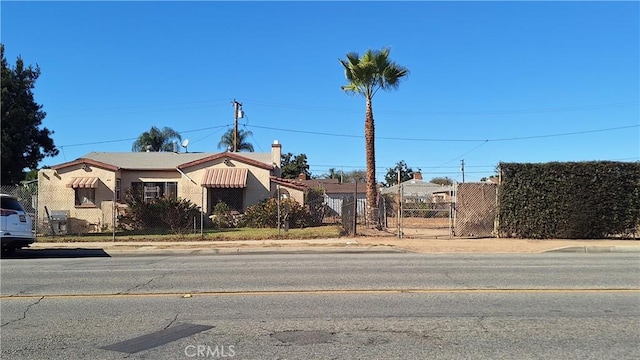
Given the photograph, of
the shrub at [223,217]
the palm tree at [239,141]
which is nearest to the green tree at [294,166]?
the palm tree at [239,141]

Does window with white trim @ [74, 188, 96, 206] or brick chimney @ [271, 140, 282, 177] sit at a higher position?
brick chimney @ [271, 140, 282, 177]

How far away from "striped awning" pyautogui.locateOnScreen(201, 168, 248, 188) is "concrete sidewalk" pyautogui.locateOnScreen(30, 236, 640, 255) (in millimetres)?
7805

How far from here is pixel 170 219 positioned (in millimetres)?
24234

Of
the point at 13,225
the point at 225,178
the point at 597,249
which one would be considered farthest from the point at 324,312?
the point at 225,178

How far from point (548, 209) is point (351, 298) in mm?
13067

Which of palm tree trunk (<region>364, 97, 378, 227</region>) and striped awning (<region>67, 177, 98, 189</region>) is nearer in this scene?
palm tree trunk (<region>364, 97, 378, 227</region>)

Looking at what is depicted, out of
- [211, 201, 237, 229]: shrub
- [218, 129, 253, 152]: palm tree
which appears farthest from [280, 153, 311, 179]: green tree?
[211, 201, 237, 229]: shrub

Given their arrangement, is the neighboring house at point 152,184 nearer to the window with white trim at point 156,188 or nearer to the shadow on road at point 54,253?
the window with white trim at point 156,188

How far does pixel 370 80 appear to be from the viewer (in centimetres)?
2406

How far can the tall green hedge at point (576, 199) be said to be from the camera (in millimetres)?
18156

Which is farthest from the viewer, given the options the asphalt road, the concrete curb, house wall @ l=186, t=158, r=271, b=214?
house wall @ l=186, t=158, r=271, b=214

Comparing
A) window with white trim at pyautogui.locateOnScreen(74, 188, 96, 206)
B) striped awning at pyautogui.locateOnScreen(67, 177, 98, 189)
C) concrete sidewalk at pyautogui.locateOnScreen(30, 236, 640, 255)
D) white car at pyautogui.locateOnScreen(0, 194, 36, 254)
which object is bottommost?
concrete sidewalk at pyautogui.locateOnScreen(30, 236, 640, 255)

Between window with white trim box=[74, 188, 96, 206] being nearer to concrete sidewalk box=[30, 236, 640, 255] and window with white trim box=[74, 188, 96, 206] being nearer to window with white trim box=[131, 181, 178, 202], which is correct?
window with white trim box=[131, 181, 178, 202]

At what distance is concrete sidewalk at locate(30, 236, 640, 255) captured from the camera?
15.9 metres
